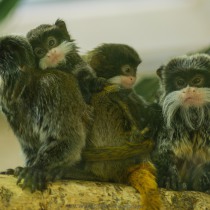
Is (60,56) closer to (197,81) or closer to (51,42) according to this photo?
(51,42)

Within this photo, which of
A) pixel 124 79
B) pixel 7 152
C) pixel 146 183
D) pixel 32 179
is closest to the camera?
pixel 32 179

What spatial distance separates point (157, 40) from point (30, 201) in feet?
13.2

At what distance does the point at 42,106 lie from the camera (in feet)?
7.96

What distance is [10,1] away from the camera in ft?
8.41

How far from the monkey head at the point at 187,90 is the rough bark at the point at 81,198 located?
33 centimetres

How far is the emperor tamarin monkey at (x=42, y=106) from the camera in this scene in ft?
7.80

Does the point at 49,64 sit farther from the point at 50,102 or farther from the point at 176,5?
the point at 176,5

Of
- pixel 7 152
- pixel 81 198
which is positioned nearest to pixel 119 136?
pixel 81 198

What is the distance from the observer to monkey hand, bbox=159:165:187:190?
248cm

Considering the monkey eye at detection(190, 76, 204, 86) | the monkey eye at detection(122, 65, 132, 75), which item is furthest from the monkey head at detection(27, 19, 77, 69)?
the monkey eye at detection(190, 76, 204, 86)

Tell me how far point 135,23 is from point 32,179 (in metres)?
4.02

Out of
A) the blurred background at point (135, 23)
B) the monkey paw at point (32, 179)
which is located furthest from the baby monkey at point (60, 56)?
the blurred background at point (135, 23)

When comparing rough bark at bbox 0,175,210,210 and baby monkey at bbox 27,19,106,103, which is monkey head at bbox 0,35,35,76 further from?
rough bark at bbox 0,175,210,210

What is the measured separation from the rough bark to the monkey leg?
0.03m
